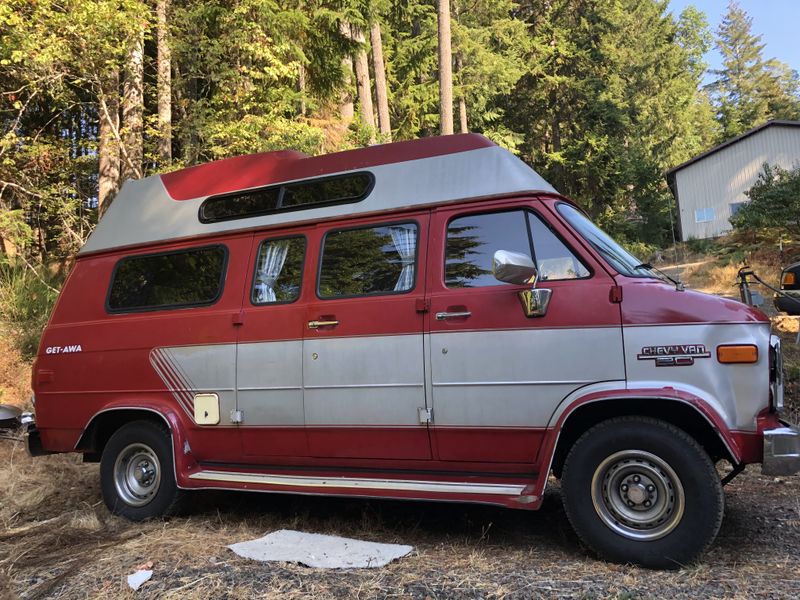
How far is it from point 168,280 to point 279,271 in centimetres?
113

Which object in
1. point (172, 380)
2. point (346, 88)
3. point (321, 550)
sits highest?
point (346, 88)

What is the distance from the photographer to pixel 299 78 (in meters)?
15.7

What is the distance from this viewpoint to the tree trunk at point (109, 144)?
11805 mm

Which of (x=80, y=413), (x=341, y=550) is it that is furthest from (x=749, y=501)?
(x=80, y=413)

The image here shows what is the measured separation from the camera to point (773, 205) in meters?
21.0

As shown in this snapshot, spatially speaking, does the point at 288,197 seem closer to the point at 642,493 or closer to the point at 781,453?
the point at 642,493

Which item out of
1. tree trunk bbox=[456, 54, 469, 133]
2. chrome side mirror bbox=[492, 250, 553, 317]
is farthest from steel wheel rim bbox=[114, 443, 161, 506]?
tree trunk bbox=[456, 54, 469, 133]

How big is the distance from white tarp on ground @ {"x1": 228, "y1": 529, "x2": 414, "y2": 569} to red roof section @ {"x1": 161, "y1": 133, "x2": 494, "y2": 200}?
2761 mm

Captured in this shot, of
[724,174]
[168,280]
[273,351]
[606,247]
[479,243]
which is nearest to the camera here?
[606,247]

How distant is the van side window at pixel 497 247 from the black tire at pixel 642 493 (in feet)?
3.36

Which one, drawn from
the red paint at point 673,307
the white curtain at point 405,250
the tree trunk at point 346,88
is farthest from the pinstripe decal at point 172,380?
the tree trunk at point 346,88

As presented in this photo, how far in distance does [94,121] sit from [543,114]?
82.2 feet

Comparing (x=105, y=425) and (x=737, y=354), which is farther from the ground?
(x=737, y=354)

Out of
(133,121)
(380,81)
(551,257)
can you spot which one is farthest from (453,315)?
(380,81)
